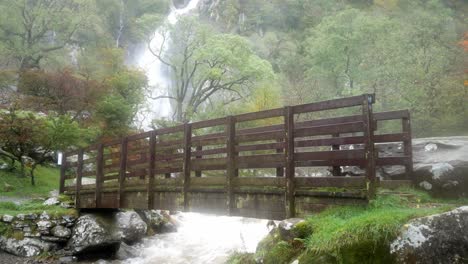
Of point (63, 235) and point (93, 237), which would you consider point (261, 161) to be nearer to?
point (93, 237)

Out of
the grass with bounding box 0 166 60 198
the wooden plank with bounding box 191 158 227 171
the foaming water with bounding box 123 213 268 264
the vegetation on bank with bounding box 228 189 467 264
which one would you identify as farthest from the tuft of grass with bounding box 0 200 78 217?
the vegetation on bank with bounding box 228 189 467 264

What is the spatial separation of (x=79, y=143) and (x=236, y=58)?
53.8ft

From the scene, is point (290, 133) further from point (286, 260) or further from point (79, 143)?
point (79, 143)

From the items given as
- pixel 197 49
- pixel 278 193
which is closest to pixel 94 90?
pixel 197 49

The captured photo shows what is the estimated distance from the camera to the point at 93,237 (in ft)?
39.7

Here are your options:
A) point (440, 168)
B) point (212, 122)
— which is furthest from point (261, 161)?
point (440, 168)

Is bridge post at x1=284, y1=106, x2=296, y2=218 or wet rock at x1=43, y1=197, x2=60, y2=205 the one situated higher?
bridge post at x1=284, y1=106, x2=296, y2=218

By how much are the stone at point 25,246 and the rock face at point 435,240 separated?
10.8 metres

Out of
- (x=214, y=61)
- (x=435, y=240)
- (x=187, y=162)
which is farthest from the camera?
(x=214, y=61)

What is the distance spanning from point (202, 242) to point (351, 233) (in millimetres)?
10837

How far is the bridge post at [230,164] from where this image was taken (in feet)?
25.4

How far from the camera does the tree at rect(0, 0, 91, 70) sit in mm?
30578

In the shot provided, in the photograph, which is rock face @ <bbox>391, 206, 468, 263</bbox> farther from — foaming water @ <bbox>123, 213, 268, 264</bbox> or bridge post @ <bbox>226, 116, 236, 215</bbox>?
foaming water @ <bbox>123, 213, 268, 264</bbox>

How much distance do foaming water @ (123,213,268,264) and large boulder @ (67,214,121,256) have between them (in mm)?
873
